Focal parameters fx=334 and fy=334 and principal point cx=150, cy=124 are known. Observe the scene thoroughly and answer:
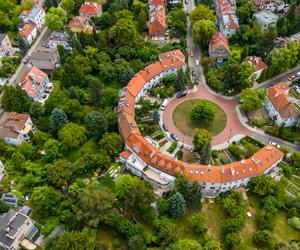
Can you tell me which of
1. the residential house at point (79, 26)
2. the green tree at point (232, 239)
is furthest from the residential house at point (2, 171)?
the residential house at point (79, 26)

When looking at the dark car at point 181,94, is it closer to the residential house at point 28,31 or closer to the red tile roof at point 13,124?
the red tile roof at point 13,124

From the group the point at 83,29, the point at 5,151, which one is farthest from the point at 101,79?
the point at 5,151

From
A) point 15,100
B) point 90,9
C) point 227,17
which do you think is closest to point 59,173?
point 15,100

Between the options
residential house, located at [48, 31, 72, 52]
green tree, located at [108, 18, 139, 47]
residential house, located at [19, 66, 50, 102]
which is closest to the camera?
residential house, located at [19, 66, 50, 102]

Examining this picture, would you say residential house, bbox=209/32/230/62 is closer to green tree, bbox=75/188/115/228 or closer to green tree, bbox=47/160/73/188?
green tree, bbox=47/160/73/188

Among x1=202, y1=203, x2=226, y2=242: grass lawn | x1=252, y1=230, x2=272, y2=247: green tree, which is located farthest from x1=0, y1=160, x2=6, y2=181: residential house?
x1=252, y1=230, x2=272, y2=247: green tree

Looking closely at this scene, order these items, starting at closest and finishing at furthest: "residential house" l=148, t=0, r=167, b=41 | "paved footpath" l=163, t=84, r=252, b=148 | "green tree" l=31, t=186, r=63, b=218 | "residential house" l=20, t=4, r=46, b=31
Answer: "green tree" l=31, t=186, r=63, b=218
"paved footpath" l=163, t=84, r=252, b=148
"residential house" l=148, t=0, r=167, b=41
"residential house" l=20, t=4, r=46, b=31
